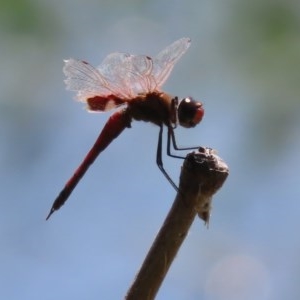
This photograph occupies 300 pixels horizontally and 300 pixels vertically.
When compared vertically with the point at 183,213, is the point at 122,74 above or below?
above

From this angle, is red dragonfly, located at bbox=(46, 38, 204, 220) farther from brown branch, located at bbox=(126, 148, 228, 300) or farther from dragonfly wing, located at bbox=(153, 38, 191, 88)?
brown branch, located at bbox=(126, 148, 228, 300)

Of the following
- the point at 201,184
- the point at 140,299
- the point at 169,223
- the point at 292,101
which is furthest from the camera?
the point at 292,101

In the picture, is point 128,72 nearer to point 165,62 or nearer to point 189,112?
point 165,62

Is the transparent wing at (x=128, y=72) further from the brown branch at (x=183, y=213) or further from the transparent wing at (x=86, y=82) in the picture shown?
the brown branch at (x=183, y=213)

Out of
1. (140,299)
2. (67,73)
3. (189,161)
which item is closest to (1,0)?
(67,73)

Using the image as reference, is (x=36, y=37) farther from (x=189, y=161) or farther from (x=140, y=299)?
(x=140, y=299)

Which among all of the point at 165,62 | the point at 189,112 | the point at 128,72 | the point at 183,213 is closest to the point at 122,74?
the point at 128,72
